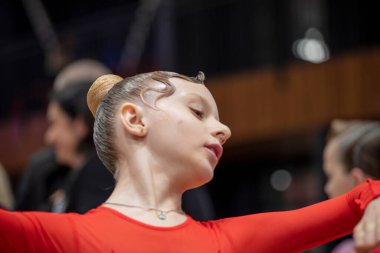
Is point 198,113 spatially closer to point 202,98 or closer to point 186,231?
point 202,98

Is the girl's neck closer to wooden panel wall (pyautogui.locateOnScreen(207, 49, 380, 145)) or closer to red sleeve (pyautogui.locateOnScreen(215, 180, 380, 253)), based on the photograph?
red sleeve (pyautogui.locateOnScreen(215, 180, 380, 253))

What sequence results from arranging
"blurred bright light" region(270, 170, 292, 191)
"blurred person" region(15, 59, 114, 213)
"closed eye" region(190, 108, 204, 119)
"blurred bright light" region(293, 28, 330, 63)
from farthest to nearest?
1. "blurred bright light" region(270, 170, 292, 191)
2. "blurred bright light" region(293, 28, 330, 63)
3. "blurred person" region(15, 59, 114, 213)
4. "closed eye" region(190, 108, 204, 119)

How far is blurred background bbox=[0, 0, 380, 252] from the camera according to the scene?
5.29 m

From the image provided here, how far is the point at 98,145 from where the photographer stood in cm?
149

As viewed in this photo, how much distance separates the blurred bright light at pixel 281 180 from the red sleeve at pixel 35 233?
5.12 meters

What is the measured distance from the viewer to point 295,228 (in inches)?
54.3

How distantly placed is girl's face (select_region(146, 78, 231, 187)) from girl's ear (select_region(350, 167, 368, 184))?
27.8 inches

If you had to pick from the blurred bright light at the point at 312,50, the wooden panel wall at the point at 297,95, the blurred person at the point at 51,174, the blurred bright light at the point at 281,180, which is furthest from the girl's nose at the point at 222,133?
the blurred bright light at the point at 281,180

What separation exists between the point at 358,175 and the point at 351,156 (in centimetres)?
8

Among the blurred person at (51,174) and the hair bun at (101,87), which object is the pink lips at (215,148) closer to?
the hair bun at (101,87)

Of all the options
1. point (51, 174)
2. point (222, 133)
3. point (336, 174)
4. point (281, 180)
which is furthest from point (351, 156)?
point (281, 180)

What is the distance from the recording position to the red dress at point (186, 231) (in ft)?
4.02

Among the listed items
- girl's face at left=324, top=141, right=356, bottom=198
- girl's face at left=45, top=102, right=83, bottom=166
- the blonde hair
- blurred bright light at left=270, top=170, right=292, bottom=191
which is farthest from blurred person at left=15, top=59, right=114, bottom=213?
blurred bright light at left=270, top=170, right=292, bottom=191

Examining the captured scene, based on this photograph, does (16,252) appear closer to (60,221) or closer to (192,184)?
(60,221)
